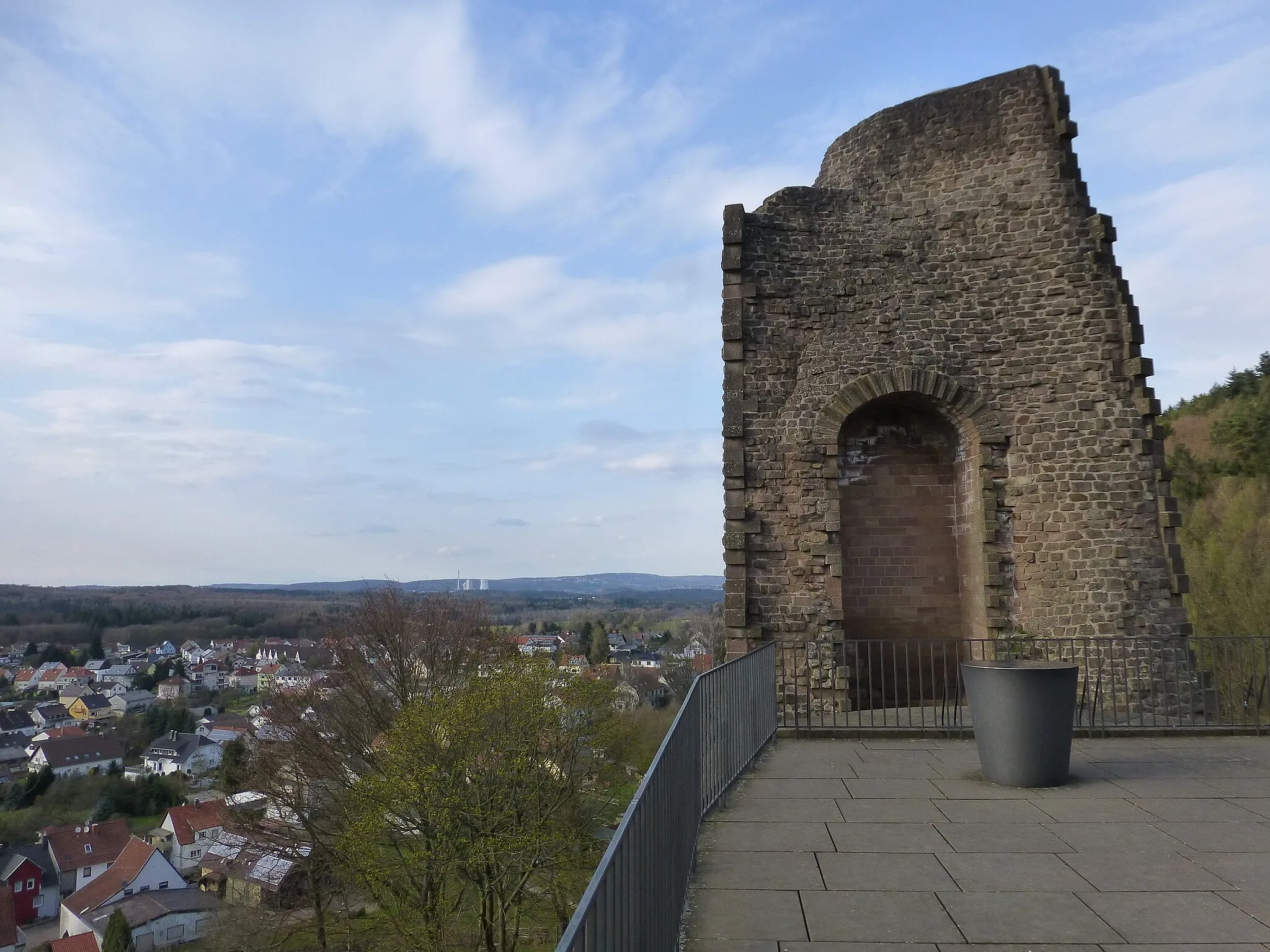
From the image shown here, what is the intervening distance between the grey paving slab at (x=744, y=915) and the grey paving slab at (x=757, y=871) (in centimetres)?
10

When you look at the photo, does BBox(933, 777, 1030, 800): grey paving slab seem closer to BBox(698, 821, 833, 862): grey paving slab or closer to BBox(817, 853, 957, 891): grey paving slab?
BBox(698, 821, 833, 862): grey paving slab

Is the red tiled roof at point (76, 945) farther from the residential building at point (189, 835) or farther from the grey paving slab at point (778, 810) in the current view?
the grey paving slab at point (778, 810)

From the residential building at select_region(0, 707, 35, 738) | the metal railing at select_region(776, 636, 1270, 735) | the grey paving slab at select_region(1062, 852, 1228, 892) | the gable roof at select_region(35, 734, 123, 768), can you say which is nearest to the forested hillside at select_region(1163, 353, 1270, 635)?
the metal railing at select_region(776, 636, 1270, 735)

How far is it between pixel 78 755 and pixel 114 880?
23.7m

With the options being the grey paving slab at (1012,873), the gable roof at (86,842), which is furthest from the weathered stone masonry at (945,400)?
the gable roof at (86,842)

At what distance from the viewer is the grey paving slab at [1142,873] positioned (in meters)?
4.42

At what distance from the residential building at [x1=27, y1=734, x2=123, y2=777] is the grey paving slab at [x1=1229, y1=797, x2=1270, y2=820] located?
63561 millimetres

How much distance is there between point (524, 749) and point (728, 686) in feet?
37.2

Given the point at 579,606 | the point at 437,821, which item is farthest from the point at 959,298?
the point at 579,606

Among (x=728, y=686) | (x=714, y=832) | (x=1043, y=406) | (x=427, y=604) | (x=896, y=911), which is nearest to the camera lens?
(x=896, y=911)

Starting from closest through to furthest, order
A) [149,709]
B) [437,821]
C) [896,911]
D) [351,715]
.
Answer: [896,911]
[437,821]
[351,715]
[149,709]

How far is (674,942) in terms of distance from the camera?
3727 mm

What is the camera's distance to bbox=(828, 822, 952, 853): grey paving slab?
515 cm

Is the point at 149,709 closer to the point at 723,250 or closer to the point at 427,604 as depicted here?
the point at 427,604
